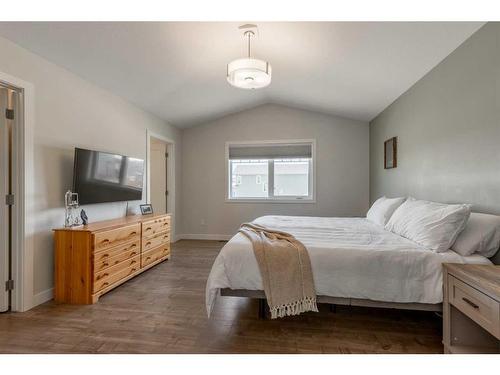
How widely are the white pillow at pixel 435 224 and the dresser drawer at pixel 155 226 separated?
9.70 feet

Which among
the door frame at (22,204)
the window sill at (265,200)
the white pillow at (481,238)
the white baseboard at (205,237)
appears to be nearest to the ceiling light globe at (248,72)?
the door frame at (22,204)

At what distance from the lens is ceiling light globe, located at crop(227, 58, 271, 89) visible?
7.77 feet

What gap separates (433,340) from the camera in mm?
1885

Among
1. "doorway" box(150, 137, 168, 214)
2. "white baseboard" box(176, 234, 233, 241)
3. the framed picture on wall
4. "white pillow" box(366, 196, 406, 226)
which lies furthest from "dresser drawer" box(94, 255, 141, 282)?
the framed picture on wall

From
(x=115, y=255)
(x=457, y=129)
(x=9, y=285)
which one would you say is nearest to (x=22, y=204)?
(x=9, y=285)

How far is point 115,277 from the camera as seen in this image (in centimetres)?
283

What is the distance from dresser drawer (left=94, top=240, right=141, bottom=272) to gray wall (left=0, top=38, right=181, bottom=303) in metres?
0.51

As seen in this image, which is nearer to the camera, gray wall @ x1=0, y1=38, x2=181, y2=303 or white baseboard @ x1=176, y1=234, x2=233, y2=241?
gray wall @ x1=0, y1=38, x2=181, y2=303

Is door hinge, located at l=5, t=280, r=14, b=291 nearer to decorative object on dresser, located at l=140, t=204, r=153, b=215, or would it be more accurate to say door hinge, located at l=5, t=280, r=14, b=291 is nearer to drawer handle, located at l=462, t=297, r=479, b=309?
decorative object on dresser, located at l=140, t=204, r=153, b=215

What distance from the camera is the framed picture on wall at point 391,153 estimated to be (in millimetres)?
3818

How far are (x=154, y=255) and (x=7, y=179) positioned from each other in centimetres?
187

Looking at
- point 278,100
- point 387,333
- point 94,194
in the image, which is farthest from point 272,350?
point 278,100
